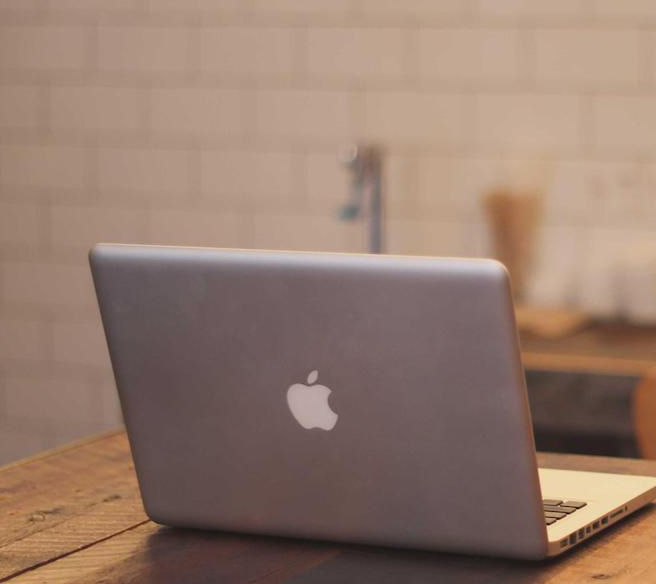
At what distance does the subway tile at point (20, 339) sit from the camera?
3.85m

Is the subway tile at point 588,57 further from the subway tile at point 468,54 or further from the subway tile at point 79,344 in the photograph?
the subway tile at point 79,344

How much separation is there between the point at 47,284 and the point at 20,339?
18 cm

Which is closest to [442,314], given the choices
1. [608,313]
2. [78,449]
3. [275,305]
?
[275,305]

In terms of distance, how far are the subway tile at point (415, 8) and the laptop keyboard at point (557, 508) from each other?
2.10 meters

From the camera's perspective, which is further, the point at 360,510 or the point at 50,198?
the point at 50,198

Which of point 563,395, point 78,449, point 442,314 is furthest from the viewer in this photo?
point 563,395

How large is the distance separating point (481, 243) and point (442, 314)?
2.14 m

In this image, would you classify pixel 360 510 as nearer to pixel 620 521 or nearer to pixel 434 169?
pixel 620 521

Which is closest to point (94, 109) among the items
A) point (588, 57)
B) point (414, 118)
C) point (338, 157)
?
point (338, 157)

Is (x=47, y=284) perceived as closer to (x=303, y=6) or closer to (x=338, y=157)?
(x=338, y=157)

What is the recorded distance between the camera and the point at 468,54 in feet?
10.8

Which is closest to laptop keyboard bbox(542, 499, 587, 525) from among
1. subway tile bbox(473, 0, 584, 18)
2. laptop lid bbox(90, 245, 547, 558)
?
laptop lid bbox(90, 245, 547, 558)

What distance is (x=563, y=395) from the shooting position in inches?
108

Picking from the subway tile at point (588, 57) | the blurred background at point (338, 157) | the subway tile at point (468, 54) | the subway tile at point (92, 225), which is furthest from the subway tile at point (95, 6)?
the subway tile at point (588, 57)
